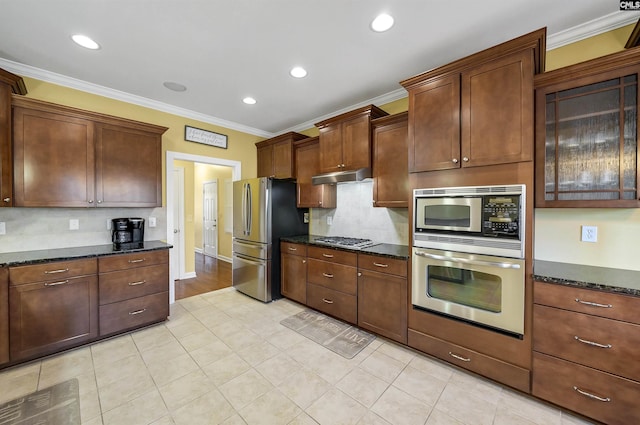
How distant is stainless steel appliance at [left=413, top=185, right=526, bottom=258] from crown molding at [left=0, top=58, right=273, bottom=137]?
3.42 meters

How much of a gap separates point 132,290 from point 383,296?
9.03 ft

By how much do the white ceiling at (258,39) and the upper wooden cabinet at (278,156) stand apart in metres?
1.00

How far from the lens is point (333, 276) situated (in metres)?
3.10

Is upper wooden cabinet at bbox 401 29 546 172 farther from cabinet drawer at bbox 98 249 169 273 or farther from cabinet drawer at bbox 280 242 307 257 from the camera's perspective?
cabinet drawer at bbox 98 249 169 273

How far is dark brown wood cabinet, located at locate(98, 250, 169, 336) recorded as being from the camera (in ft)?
8.57

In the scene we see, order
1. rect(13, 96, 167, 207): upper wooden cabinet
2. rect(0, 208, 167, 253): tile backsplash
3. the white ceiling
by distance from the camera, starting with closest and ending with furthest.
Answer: the white ceiling < rect(13, 96, 167, 207): upper wooden cabinet < rect(0, 208, 167, 253): tile backsplash

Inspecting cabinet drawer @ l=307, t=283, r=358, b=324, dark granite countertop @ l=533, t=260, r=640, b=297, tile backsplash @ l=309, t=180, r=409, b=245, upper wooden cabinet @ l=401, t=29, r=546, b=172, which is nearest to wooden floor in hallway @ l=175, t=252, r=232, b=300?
cabinet drawer @ l=307, t=283, r=358, b=324

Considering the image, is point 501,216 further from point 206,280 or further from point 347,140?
point 206,280

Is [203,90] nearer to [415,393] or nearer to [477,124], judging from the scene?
[477,124]

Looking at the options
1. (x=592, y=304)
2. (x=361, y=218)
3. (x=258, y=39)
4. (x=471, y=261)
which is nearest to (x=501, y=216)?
(x=471, y=261)

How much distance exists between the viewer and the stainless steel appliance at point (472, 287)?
188 cm

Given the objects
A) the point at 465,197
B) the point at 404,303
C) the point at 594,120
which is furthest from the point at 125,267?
the point at 594,120

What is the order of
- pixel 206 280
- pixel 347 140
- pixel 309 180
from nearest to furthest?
pixel 347 140 → pixel 309 180 → pixel 206 280

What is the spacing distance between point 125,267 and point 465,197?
11.4ft
